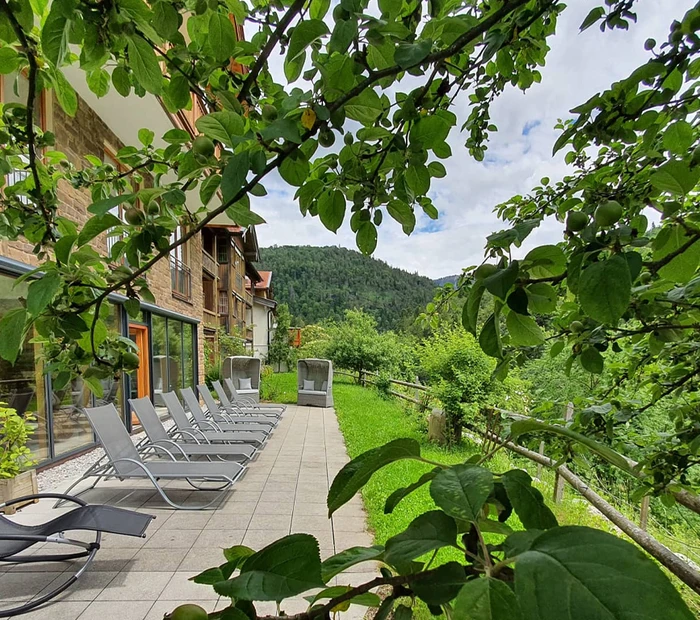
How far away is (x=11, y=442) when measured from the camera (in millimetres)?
3652

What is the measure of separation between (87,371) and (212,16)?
818mm

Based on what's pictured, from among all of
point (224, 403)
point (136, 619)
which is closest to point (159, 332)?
point (224, 403)

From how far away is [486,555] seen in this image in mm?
351

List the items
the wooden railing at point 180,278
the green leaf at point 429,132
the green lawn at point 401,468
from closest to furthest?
the green leaf at point 429,132 < the green lawn at point 401,468 < the wooden railing at point 180,278

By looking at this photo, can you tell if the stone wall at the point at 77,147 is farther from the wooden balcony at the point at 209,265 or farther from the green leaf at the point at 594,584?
the wooden balcony at the point at 209,265

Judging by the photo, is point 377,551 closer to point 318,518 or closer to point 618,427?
point 618,427

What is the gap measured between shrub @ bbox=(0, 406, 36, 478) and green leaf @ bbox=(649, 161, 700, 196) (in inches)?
185

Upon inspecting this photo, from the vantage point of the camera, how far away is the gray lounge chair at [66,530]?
2541 mm

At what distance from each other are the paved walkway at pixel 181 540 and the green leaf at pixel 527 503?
238 centimetres

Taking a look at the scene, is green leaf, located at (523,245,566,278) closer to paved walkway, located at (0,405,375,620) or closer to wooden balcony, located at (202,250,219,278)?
paved walkway, located at (0,405,375,620)

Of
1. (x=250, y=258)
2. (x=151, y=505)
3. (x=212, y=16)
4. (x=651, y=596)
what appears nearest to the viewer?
(x=651, y=596)

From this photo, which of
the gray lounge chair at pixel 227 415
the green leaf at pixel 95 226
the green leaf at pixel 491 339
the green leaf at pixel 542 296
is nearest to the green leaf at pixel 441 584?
the green leaf at pixel 491 339

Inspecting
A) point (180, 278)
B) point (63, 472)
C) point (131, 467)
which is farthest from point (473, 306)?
point (180, 278)

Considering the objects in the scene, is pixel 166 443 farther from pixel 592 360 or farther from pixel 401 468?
pixel 592 360
